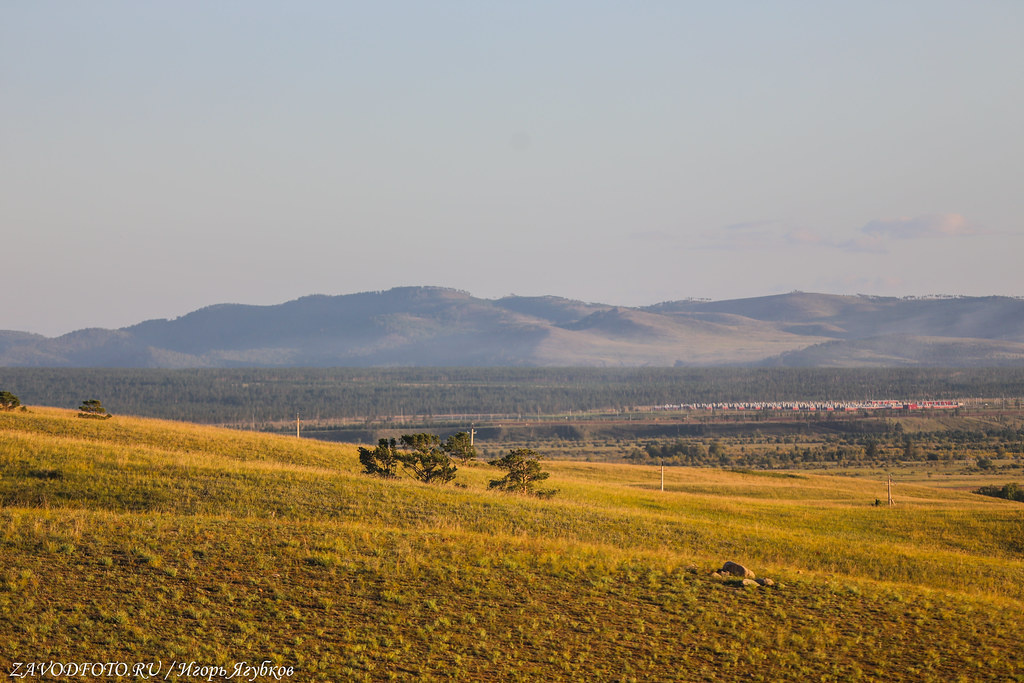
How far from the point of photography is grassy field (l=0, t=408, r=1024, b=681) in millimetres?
17000

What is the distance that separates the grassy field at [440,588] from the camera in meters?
17.0

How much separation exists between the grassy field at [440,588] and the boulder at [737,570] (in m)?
0.64

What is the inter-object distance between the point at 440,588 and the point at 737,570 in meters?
7.36

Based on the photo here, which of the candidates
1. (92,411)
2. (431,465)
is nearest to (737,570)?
(431,465)

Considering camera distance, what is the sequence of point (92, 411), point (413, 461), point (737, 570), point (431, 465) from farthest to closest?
point (92, 411)
point (413, 461)
point (431, 465)
point (737, 570)

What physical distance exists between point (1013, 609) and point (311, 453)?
34236 millimetres

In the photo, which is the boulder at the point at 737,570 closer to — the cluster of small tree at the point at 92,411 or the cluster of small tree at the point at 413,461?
the cluster of small tree at the point at 413,461

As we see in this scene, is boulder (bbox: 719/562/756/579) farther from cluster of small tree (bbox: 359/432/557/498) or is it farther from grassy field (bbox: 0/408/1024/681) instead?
cluster of small tree (bbox: 359/432/557/498)

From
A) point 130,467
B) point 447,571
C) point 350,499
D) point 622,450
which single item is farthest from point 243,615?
point 622,450

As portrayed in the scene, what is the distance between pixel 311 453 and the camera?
49031 millimetres

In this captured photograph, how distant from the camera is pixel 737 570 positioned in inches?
910

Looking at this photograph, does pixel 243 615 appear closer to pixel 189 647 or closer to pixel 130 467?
pixel 189 647

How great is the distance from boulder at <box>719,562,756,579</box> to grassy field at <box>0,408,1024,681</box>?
64 cm

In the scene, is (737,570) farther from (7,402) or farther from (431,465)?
(7,402)
